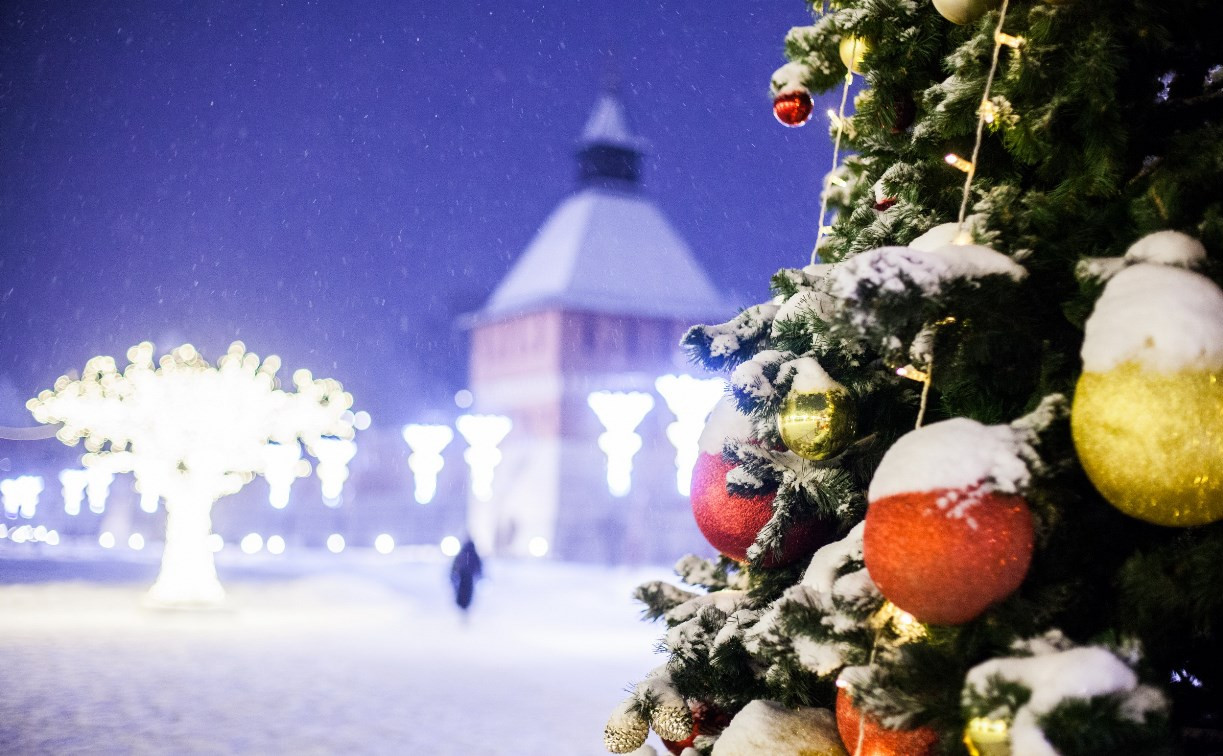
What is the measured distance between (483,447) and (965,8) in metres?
28.8

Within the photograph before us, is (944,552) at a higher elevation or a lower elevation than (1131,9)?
lower

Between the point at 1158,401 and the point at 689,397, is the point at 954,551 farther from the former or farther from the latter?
the point at 689,397

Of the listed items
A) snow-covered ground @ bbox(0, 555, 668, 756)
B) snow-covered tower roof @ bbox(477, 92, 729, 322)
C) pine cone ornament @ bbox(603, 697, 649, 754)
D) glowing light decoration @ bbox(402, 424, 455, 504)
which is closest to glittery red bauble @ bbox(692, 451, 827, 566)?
pine cone ornament @ bbox(603, 697, 649, 754)

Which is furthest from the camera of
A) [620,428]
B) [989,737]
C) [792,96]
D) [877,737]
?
[620,428]

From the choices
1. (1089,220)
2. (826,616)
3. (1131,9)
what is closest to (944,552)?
(826,616)

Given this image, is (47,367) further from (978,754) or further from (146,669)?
(978,754)

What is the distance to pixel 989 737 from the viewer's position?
114 centimetres

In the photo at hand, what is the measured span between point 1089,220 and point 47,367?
4941 centimetres

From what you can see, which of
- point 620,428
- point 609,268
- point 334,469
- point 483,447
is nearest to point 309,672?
point 620,428

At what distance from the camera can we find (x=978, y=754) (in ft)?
3.88

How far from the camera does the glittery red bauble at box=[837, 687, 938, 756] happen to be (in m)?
1.47

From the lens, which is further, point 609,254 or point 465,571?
point 609,254

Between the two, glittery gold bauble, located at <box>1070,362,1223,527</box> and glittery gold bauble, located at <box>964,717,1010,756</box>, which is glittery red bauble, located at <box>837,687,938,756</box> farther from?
glittery gold bauble, located at <box>1070,362,1223,527</box>

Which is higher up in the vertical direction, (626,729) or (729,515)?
(729,515)
